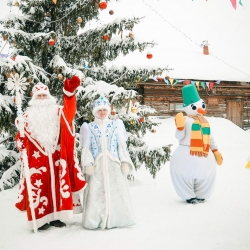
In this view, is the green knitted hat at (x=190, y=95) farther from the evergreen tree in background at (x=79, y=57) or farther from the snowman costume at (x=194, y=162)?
the evergreen tree in background at (x=79, y=57)

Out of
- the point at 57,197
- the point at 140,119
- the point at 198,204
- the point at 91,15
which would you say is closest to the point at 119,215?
the point at 57,197

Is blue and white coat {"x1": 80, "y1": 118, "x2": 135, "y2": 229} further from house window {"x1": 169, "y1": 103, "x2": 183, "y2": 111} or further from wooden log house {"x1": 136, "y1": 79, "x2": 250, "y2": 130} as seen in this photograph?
house window {"x1": 169, "y1": 103, "x2": 183, "y2": 111}

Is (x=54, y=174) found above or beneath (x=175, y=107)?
beneath

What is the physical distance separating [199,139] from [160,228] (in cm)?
158

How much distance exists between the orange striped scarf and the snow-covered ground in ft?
2.50

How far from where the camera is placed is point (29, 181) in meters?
3.25

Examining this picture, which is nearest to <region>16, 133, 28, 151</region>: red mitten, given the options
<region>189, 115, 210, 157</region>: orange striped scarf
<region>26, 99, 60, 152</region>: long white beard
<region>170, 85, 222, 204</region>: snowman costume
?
<region>26, 99, 60, 152</region>: long white beard

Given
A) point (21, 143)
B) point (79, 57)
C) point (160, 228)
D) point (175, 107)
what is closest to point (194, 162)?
point (160, 228)

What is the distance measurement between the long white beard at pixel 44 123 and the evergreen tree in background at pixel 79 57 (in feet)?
4.20

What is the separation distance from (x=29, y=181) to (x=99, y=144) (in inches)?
34.5

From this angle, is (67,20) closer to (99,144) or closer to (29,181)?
(99,144)

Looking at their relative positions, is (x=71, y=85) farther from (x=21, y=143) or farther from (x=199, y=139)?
(x=199, y=139)

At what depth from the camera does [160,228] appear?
3336 mm

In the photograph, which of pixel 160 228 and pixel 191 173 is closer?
pixel 160 228
